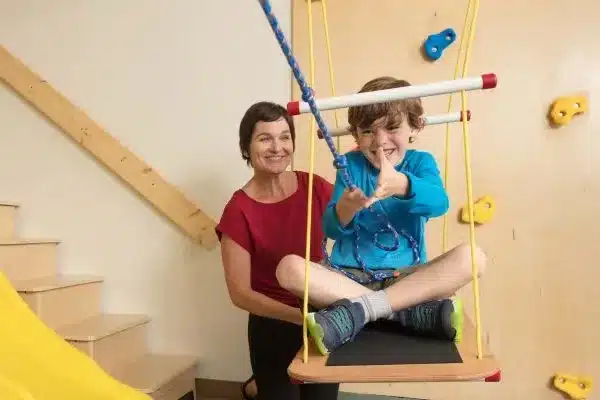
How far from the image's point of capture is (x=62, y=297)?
6.29 ft

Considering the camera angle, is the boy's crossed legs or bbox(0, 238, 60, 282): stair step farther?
bbox(0, 238, 60, 282): stair step

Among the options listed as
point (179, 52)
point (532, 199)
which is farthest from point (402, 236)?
point (179, 52)

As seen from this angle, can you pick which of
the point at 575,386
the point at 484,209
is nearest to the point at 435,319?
the point at 484,209

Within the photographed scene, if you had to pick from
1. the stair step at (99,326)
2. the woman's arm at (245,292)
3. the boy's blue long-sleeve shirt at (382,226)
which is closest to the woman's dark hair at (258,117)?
the woman's arm at (245,292)

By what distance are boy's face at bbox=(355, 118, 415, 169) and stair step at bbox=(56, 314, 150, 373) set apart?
3.65 ft

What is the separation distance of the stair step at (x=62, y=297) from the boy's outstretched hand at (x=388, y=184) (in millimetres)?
1277

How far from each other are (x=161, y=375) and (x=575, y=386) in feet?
4.33

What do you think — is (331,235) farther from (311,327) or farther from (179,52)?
(179,52)

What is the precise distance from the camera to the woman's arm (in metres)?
1.41

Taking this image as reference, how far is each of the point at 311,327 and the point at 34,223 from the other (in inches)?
65.3

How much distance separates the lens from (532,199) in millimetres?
1846

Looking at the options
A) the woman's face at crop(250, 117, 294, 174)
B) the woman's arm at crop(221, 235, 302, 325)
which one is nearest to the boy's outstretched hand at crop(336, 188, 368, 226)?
the woman's arm at crop(221, 235, 302, 325)

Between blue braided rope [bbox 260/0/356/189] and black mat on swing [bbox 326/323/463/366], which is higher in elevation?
blue braided rope [bbox 260/0/356/189]

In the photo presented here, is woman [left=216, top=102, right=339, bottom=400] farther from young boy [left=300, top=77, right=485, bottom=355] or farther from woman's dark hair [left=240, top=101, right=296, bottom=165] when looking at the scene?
young boy [left=300, top=77, right=485, bottom=355]
